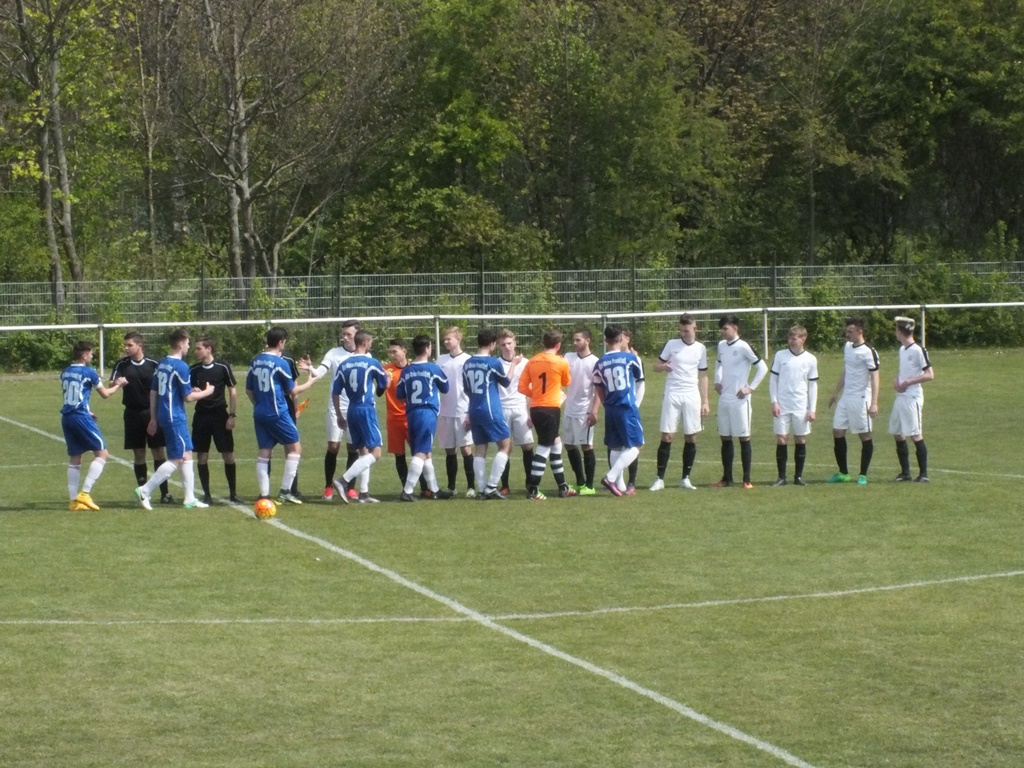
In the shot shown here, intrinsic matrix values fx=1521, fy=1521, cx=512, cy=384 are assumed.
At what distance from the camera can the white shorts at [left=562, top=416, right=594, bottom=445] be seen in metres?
16.9

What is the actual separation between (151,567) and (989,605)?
21.4ft

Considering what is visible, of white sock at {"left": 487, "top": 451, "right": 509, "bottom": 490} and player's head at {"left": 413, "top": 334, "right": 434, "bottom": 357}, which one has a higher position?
player's head at {"left": 413, "top": 334, "right": 434, "bottom": 357}

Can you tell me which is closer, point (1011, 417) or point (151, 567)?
point (151, 567)

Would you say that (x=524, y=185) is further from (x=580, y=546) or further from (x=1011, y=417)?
(x=580, y=546)

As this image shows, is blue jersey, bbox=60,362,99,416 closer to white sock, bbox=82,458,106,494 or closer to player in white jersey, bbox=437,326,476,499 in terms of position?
white sock, bbox=82,458,106,494

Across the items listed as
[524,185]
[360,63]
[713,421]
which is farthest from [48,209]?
[713,421]

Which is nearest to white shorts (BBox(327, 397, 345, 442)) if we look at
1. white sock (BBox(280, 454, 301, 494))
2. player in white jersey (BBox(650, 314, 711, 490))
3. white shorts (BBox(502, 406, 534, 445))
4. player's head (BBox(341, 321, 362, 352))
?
player's head (BBox(341, 321, 362, 352))

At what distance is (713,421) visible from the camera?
24859mm

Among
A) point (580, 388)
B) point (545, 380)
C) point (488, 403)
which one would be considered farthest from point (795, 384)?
point (488, 403)

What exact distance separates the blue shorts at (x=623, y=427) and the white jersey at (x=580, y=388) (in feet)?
1.84

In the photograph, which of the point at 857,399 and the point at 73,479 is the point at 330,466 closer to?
the point at 73,479

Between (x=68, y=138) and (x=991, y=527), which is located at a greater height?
(x=68, y=138)

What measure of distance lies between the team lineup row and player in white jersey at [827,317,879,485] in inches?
0.8

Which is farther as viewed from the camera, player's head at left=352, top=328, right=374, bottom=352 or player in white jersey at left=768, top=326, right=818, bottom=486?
player in white jersey at left=768, top=326, right=818, bottom=486
